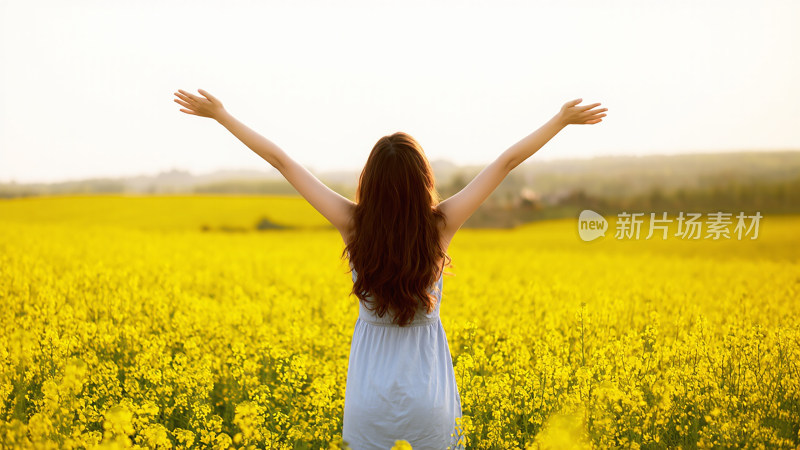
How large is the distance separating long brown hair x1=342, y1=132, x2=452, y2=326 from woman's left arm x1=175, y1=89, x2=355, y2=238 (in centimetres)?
10

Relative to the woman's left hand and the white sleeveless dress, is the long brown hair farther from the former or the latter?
the woman's left hand

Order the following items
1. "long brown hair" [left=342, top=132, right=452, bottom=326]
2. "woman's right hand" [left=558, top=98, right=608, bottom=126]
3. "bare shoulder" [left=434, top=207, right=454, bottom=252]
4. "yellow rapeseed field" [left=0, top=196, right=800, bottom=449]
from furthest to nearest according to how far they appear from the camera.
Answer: "yellow rapeseed field" [left=0, top=196, right=800, bottom=449]
"woman's right hand" [left=558, top=98, right=608, bottom=126]
"bare shoulder" [left=434, top=207, right=454, bottom=252]
"long brown hair" [left=342, top=132, right=452, bottom=326]

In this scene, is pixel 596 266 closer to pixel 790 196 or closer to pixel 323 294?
pixel 323 294

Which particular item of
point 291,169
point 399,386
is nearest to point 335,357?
point 399,386

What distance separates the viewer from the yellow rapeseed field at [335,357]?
344 centimetres

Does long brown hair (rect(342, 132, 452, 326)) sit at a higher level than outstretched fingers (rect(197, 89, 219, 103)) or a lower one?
lower

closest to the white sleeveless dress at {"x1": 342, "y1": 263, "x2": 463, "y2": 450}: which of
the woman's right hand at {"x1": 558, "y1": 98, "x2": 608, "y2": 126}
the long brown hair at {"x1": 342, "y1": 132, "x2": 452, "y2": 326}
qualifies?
the long brown hair at {"x1": 342, "y1": 132, "x2": 452, "y2": 326}

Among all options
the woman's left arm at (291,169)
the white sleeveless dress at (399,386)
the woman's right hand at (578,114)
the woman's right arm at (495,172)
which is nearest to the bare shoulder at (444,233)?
the woman's right arm at (495,172)

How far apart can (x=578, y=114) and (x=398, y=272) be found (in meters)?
1.23

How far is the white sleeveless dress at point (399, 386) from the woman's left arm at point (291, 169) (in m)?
0.29

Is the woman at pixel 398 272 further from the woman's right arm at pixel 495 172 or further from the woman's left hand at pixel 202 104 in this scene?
the woman's left hand at pixel 202 104

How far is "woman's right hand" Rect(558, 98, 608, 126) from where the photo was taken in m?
3.03

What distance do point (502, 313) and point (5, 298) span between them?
5060 mm

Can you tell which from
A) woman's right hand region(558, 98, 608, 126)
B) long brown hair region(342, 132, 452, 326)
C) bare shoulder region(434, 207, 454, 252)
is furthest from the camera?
woman's right hand region(558, 98, 608, 126)
